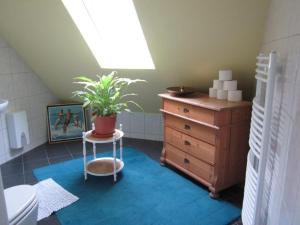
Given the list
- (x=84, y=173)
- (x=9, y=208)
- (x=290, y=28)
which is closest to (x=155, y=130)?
(x=84, y=173)

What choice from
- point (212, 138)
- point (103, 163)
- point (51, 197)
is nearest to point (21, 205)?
point (51, 197)

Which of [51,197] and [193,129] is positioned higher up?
[193,129]

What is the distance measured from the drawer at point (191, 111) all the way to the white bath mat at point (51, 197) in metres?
1.23

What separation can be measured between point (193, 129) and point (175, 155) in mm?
428

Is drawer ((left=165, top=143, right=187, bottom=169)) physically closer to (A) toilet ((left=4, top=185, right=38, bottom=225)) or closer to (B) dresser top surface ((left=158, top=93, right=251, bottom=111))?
(B) dresser top surface ((left=158, top=93, right=251, bottom=111))

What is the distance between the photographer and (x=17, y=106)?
3.14 m

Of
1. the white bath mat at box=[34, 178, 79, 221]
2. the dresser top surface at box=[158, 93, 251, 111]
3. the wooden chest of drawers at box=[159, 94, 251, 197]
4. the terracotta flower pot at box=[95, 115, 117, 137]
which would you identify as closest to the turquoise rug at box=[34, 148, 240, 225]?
the white bath mat at box=[34, 178, 79, 221]

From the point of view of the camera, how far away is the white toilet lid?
1339 mm

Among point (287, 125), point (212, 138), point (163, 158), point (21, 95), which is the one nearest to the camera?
point (287, 125)

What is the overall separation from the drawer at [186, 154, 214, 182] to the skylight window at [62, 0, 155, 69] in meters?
1.07

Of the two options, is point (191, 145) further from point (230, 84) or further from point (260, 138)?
point (260, 138)

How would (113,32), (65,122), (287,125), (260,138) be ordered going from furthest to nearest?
(65,122) → (113,32) → (260,138) → (287,125)

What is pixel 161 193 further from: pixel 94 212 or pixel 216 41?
pixel 216 41

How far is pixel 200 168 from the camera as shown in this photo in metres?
2.36
